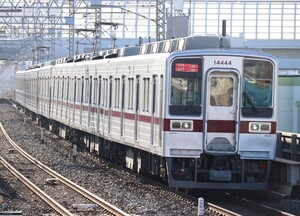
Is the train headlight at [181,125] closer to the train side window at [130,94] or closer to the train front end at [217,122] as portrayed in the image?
the train front end at [217,122]

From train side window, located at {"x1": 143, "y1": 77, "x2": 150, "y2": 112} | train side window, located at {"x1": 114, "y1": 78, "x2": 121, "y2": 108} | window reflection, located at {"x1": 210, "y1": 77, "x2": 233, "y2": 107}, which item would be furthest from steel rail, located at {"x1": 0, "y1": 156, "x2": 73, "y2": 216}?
window reflection, located at {"x1": 210, "y1": 77, "x2": 233, "y2": 107}

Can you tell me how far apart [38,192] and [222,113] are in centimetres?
420

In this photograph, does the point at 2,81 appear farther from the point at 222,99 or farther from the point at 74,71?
the point at 222,99

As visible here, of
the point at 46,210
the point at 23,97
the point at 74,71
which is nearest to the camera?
the point at 46,210

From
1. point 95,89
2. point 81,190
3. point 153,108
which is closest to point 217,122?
point 153,108

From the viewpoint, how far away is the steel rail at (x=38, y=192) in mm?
13309

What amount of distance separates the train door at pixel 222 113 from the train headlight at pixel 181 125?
0.97ft

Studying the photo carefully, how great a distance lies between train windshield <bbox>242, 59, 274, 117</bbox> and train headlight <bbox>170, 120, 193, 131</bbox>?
3.43 feet

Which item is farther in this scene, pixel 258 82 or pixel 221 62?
pixel 258 82

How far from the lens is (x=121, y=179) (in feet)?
60.4

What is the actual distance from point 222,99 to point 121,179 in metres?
4.74

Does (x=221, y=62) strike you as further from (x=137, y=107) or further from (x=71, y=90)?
(x=71, y=90)

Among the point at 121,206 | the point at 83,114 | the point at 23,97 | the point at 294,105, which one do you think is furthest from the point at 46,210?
the point at 23,97

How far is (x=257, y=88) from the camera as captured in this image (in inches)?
579
